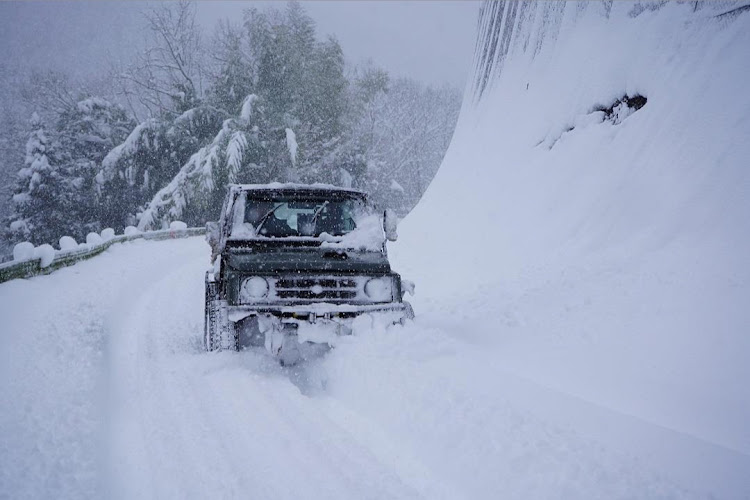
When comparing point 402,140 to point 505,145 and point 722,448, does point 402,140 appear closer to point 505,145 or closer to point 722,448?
point 505,145

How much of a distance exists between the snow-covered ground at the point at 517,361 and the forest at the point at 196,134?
46.1ft

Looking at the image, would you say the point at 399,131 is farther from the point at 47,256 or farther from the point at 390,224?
the point at 390,224

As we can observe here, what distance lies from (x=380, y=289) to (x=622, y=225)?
4579 millimetres

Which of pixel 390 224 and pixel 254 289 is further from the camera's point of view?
pixel 390 224

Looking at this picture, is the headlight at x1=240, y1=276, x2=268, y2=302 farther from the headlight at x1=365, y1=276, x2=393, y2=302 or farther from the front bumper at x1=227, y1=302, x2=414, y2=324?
the headlight at x1=365, y1=276, x2=393, y2=302

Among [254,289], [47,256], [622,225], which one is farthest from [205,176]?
[622,225]

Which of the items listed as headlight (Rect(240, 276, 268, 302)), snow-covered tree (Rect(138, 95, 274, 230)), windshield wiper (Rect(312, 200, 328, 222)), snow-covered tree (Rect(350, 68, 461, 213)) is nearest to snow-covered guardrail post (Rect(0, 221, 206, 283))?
headlight (Rect(240, 276, 268, 302))

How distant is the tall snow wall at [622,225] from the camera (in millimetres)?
4055

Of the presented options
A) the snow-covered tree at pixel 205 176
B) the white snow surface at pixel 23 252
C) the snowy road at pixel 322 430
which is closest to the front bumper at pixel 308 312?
the snowy road at pixel 322 430

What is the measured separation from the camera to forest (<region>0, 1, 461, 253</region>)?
71.1 feet

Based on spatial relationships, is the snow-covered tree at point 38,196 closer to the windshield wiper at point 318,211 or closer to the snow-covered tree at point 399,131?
the snow-covered tree at point 399,131

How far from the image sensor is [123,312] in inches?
251

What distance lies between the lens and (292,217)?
5035mm

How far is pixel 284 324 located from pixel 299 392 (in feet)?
2.18
